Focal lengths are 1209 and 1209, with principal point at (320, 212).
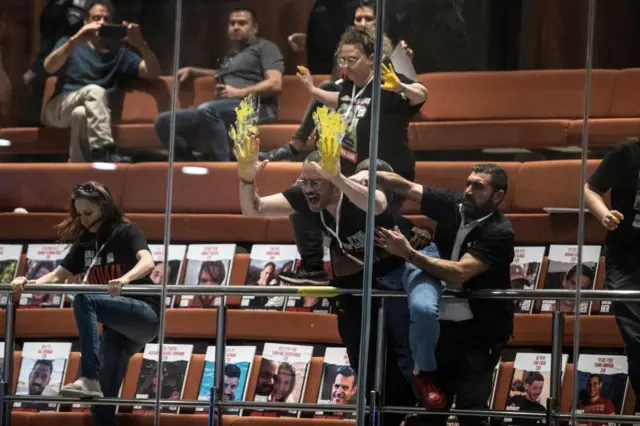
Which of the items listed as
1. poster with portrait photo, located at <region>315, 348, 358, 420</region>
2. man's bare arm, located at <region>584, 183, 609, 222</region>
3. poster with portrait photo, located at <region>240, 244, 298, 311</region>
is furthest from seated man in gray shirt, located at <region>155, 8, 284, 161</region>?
man's bare arm, located at <region>584, 183, 609, 222</region>

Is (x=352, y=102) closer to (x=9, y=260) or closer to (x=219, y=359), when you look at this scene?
(x=219, y=359)

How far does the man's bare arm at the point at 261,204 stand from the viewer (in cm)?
369

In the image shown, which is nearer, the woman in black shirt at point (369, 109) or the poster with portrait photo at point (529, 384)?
the poster with portrait photo at point (529, 384)

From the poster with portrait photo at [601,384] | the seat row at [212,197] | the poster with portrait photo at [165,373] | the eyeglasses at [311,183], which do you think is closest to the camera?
the poster with portrait photo at [601,384]

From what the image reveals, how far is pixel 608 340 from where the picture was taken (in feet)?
11.2

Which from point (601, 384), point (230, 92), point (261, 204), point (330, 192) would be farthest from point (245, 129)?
point (601, 384)

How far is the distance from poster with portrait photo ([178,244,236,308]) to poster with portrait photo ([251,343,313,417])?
26 cm

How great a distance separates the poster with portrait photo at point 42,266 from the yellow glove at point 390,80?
3.87ft

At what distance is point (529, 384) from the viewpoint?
343 cm

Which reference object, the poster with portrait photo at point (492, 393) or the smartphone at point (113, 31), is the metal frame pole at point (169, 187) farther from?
the poster with portrait photo at point (492, 393)

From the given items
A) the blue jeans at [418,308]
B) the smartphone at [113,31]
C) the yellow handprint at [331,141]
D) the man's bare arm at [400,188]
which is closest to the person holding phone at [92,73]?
the smartphone at [113,31]

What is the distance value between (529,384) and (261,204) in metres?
0.97

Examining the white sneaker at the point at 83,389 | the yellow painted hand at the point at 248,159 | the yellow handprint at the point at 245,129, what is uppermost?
the yellow handprint at the point at 245,129

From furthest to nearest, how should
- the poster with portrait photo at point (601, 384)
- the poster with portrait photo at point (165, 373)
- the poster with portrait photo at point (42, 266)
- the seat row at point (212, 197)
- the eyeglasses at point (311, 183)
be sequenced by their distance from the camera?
1. the poster with portrait photo at point (42, 266)
2. the poster with portrait photo at point (165, 373)
3. the eyeglasses at point (311, 183)
4. the seat row at point (212, 197)
5. the poster with portrait photo at point (601, 384)
